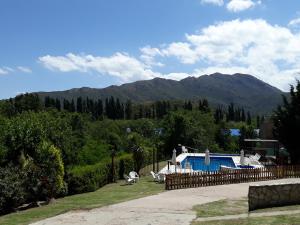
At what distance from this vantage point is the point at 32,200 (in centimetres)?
2075

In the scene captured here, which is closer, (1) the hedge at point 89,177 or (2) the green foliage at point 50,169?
(2) the green foliage at point 50,169

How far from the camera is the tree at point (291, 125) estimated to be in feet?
98.5

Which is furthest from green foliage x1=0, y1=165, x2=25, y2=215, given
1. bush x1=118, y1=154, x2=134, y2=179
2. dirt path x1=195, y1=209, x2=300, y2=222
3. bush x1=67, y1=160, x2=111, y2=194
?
bush x1=118, y1=154, x2=134, y2=179

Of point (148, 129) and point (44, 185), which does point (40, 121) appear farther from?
point (148, 129)

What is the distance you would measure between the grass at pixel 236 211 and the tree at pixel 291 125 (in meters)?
13.9

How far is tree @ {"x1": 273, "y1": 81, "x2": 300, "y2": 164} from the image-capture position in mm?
30031

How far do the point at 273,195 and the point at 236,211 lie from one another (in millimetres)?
1493

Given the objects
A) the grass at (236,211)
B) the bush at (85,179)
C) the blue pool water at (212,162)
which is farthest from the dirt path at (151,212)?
the blue pool water at (212,162)

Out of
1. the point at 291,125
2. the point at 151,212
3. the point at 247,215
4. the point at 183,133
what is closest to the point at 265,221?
the point at 247,215

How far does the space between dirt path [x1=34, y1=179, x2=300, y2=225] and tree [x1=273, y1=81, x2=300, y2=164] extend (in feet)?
36.7

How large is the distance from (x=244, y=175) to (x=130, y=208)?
10.2 meters

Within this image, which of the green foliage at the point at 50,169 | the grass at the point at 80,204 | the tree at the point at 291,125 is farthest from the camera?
the tree at the point at 291,125

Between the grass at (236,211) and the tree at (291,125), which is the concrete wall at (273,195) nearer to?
the grass at (236,211)

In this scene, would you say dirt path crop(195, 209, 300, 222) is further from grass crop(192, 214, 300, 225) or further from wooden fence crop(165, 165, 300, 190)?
wooden fence crop(165, 165, 300, 190)
